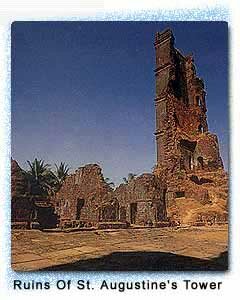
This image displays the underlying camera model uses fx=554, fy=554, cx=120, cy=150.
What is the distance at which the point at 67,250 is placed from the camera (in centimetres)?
243

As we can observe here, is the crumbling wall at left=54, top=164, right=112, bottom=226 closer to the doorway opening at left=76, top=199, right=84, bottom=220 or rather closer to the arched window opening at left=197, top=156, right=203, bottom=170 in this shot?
the doorway opening at left=76, top=199, right=84, bottom=220

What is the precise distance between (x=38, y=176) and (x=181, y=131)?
670mm

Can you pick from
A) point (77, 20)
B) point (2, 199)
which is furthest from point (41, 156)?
point (77, 20)

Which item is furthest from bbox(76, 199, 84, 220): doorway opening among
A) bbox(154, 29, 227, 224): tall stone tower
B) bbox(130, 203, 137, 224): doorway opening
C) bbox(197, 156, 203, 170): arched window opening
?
bbox(197, 156, 203, 170): arched window opening

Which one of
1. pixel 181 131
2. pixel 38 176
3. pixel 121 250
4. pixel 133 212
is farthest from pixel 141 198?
pixel 38 176

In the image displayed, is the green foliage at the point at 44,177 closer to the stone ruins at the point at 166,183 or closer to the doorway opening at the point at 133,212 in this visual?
the stone ruins at the point at 166,183

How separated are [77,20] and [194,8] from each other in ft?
1.65

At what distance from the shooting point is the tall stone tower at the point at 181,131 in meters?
2.44

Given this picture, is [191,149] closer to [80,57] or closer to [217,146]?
[217,146]

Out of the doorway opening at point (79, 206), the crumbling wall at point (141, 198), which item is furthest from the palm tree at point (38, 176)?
the crumbling wall at point (141, 198)

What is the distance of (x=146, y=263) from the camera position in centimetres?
240

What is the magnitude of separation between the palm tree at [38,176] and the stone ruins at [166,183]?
40 millimetres

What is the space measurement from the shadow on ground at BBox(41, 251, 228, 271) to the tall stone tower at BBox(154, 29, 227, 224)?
0.81ft

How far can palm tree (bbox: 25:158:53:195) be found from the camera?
2.40 meters
